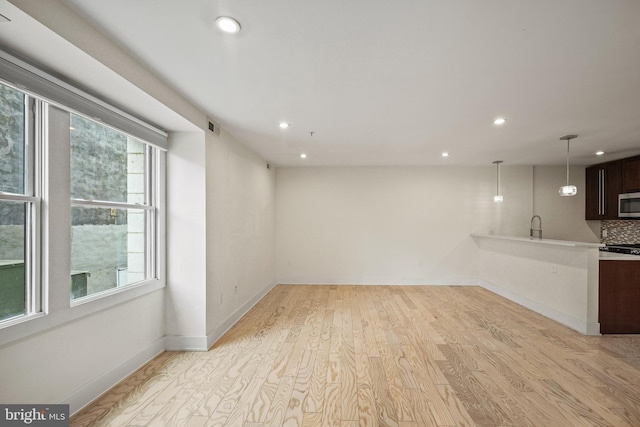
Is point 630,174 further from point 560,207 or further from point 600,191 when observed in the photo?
point 560,207

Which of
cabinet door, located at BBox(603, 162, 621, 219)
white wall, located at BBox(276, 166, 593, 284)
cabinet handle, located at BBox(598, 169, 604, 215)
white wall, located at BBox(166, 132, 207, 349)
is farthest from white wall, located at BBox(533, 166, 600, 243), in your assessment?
white wall, located at BBox(166, 132, 207, 349)

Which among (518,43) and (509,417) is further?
(509,417)

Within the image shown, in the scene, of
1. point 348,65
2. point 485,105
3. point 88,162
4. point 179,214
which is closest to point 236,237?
point 179,214

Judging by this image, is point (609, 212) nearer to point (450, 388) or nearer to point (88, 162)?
point (450, 388)

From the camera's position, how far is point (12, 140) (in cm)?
181

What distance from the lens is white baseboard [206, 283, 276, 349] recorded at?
3303 millimetres

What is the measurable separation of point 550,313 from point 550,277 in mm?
503

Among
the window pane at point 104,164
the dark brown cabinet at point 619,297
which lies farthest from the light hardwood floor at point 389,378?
the window pane at point 104,164

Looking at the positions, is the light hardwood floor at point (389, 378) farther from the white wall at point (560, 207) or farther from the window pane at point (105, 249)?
the white wall at point (560, 207)

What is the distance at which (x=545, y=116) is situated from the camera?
320 centimetres

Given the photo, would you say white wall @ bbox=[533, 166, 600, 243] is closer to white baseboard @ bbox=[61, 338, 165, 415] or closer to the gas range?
the gas range

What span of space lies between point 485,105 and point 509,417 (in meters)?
2.64

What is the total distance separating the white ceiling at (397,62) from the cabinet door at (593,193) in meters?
2.57

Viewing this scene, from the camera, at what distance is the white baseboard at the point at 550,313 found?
360 cm
